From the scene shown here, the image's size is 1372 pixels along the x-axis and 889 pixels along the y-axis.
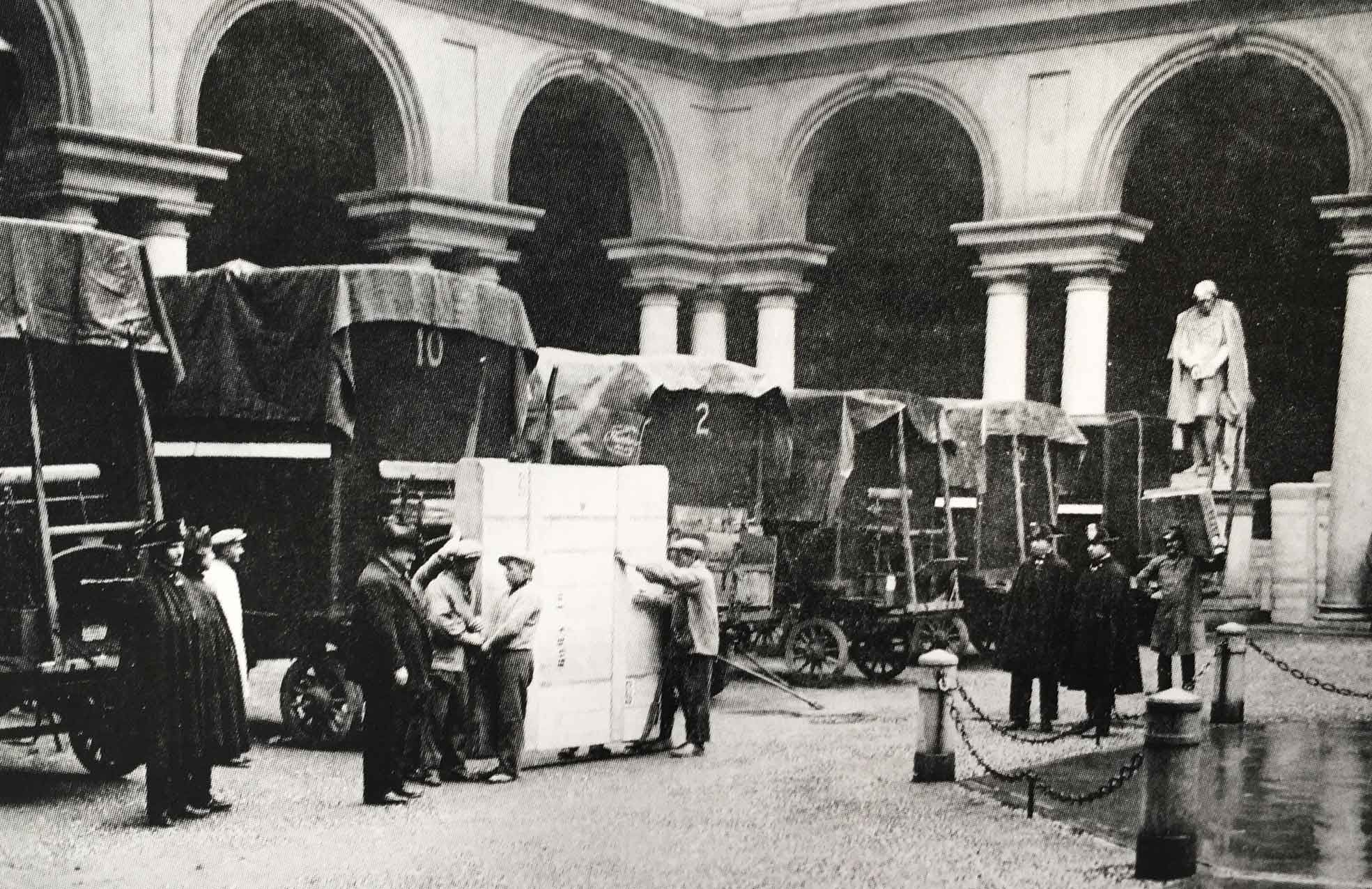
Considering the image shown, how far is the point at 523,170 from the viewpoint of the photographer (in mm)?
27859

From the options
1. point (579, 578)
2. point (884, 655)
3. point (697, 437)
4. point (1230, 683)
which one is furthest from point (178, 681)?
point (884, 655)

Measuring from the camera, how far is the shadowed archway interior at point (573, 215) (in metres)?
25.1

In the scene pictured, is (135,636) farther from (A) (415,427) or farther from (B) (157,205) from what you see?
(B) (157,205)

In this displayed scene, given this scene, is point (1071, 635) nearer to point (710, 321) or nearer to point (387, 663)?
point (387, 663)

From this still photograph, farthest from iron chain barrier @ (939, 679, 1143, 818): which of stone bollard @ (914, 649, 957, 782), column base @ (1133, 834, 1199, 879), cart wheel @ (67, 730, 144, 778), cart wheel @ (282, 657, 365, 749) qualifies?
cart wheel @ (67, 730, 144, 778)

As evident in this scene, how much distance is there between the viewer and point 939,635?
17844 millimetres

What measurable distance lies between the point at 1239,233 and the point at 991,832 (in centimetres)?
2014

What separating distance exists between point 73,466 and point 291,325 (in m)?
1.90

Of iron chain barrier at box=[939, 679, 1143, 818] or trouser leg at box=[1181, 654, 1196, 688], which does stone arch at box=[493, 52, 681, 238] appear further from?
iron chain barrier at box=[939, 679, 1143, 818]

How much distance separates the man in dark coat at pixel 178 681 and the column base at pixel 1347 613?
14.6 m

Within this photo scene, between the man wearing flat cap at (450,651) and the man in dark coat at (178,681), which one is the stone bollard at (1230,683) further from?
the man in dark coat at (178,681)

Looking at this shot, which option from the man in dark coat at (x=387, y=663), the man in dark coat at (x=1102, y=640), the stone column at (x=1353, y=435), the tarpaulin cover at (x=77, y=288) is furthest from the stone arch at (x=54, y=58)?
the stone column at (x=1353, y=435)

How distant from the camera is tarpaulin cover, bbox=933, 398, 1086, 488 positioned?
1919cm

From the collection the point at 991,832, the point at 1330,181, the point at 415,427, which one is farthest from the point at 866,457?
the point at 1330,181
